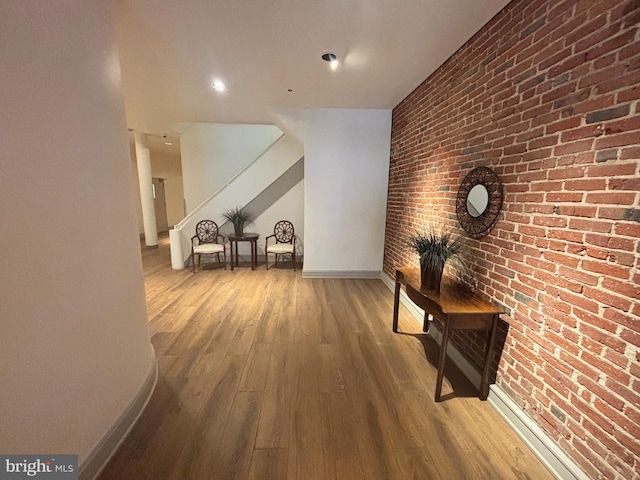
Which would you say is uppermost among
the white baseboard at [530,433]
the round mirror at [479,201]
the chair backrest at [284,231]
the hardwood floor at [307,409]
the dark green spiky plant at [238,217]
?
the round mirror at [479,201]

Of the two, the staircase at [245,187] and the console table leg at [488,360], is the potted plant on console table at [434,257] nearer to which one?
the console table leg at [488,360]

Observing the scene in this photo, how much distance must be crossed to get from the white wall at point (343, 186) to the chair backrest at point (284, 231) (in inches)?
46.6

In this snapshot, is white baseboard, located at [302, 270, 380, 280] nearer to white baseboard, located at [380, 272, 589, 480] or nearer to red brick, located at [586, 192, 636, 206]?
white baseboard, located at [380, 272, 589, 480]

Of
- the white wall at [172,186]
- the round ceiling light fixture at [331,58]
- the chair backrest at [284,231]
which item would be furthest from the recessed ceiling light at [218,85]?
the white wall at [172,186]

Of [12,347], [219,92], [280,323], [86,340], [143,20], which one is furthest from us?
[219,92]

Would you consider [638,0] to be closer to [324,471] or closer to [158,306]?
[324,471]

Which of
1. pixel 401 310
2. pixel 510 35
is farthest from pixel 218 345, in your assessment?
pixel 510 35

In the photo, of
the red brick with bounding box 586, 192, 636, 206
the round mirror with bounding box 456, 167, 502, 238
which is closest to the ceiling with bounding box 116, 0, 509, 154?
the round mirror with bounding box 456, 167, 502, 238

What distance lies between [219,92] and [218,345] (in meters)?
3.08

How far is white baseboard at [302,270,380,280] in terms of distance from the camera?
15.0 feet

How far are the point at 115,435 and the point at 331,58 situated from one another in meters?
3.30

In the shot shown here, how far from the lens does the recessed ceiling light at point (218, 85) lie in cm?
302

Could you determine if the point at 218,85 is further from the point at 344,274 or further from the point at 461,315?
the point at 461,315

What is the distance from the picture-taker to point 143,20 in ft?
6.46
